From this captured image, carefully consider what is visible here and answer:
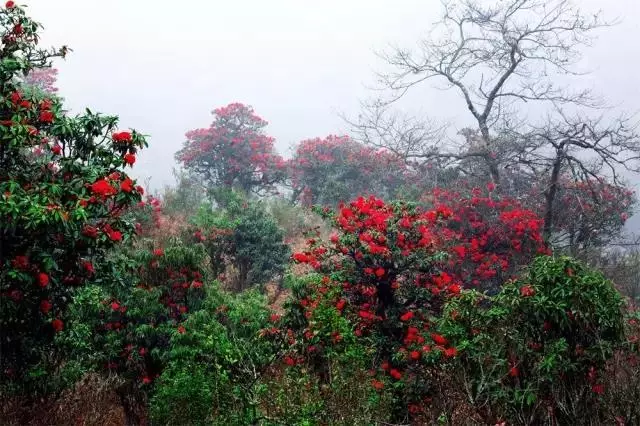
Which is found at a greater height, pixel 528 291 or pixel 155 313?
pixel 528 291

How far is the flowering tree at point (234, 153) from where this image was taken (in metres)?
29.6

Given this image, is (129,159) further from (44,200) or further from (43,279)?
(43,279)

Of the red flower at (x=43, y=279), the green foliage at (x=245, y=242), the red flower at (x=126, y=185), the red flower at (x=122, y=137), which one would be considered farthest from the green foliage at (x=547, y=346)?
the green foliage at (x=245, y=242)

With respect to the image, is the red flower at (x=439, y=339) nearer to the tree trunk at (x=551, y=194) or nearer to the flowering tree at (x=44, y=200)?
the flowering tree at (x=44, y=200)

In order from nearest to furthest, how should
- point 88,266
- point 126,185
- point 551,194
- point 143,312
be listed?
point 126,185
point 88,266
point 143,312
point 551,194

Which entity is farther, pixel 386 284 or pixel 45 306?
pixel 386 284

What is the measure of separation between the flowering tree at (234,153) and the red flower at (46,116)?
22753 mm

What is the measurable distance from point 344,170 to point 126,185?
23.0 meters

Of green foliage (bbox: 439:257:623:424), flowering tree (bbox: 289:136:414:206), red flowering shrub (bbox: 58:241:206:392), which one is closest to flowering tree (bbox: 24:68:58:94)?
flowering tree (bbox: 289:136:414:206)

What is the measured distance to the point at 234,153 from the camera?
29.7 metres

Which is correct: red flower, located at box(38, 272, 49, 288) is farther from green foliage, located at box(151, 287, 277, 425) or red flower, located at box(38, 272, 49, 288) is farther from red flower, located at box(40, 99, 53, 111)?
green foliage, located at box(151, 287, 277, 425)

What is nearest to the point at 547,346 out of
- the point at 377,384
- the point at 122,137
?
the point at 377,384

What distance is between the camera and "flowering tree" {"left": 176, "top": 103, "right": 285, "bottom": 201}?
97.2 ft

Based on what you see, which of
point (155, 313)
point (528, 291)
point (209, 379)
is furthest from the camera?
point (155, 313)
